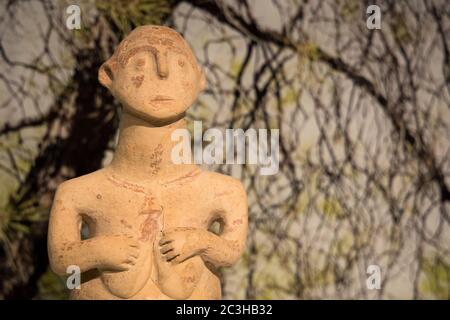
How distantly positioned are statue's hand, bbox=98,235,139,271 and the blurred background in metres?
1.10

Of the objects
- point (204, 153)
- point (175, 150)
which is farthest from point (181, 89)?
point (204, 153)

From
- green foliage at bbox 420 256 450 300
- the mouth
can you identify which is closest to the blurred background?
green foliage at bbox 420 256 450 300

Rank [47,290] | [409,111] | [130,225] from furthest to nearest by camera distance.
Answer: [409,111] < [47,290] < [130,225]

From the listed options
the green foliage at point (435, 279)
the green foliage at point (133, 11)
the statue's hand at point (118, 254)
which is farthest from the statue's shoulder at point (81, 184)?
the green foliage at point (435, 279)

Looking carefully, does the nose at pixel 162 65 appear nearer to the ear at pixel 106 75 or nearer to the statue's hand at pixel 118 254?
the ear at pixel 106 75

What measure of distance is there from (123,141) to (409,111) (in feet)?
5.45

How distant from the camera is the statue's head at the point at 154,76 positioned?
2686 mm

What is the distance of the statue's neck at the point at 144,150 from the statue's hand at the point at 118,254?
24 centimetres

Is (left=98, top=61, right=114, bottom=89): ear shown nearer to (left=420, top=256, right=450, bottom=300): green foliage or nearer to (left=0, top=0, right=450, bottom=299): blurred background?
(left=0, top=0, right=450, bottom=299): blurred background

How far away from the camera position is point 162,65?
2.67m

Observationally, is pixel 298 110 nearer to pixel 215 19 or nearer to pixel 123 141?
pixel 215 19

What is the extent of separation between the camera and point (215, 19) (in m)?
3.81

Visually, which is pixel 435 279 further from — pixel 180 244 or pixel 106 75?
pixel 106 75

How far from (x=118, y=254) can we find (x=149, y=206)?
0.19m
